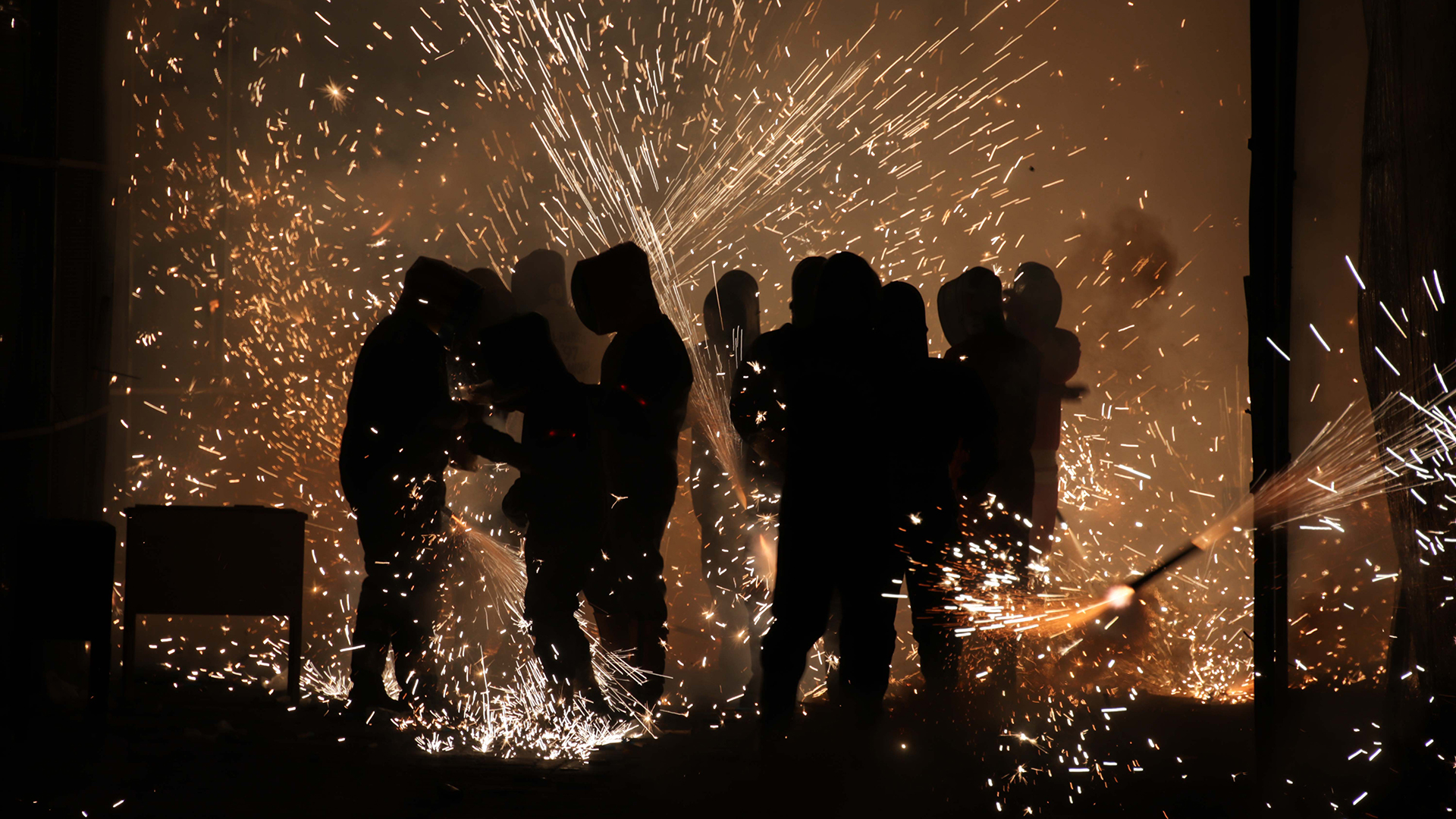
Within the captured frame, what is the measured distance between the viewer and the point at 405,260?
16.8ft

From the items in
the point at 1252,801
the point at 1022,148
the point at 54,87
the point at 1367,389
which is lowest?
the point at 1252,801

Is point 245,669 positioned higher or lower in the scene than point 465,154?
lower

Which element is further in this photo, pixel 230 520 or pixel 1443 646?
pixel 230 520

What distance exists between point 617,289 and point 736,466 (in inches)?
40.3

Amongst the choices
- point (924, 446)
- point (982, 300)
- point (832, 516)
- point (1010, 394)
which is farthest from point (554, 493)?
point (982, 300)

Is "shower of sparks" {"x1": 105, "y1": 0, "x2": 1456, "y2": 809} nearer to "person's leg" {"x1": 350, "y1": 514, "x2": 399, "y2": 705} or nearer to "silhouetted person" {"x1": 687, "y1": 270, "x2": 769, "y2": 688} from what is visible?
"silhouetted person" {"x1": 687, "y1": 270, "x2": 769, "y2": 688}

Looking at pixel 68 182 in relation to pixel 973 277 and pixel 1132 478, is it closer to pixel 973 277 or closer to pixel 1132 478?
pixel 973 277

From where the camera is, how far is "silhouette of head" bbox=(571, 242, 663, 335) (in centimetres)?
306

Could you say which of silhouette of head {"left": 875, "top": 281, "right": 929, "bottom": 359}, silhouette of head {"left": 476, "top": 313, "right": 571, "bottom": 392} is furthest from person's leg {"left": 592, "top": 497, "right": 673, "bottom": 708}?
silhouette of head {"left": 875, "top": 281, "right": 929, "bottom": 359}

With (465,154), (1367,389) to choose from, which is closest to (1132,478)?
(1367,389)

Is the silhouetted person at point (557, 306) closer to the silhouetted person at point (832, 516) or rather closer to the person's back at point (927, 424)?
the silhouetted person at point (832, 516)

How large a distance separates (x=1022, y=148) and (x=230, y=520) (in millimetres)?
4235

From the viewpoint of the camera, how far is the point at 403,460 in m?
3.00

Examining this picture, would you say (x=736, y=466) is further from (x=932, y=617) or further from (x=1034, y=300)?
(x=1034, y=300)
